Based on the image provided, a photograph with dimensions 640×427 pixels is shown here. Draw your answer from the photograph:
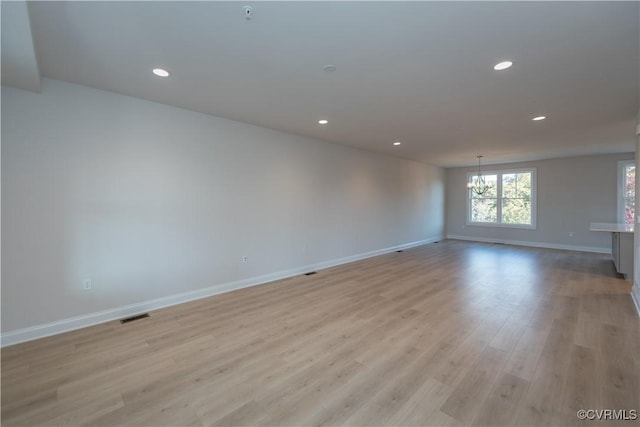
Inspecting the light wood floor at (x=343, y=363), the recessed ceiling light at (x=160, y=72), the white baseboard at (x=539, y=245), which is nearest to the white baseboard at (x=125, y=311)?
the light wood floor at (x=343, y=363)

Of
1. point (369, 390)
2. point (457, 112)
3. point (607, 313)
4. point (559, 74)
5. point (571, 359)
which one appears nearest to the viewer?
point (369, 390)

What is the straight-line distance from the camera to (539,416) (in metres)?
1.75

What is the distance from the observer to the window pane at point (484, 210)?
9.03 m

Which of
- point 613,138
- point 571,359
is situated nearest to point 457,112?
point 571,359

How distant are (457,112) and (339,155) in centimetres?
262

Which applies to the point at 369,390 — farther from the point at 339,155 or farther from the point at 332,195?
the point at 339,155

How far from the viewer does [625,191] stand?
22.6 feet

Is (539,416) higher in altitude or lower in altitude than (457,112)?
lower

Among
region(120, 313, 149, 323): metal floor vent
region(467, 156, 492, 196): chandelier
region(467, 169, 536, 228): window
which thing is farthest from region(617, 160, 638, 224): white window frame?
region(120, 313, 149, 323): metal floor vent

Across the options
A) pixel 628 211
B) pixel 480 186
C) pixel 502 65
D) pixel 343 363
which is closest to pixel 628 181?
pixel 628 211

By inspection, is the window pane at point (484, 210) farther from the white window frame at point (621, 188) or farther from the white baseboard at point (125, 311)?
the white baseboard at point (125, 311)

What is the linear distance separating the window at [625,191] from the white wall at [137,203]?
24.5ft

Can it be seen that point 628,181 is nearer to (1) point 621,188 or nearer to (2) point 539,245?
(1) point 621,188

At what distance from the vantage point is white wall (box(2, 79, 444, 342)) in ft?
8.96
